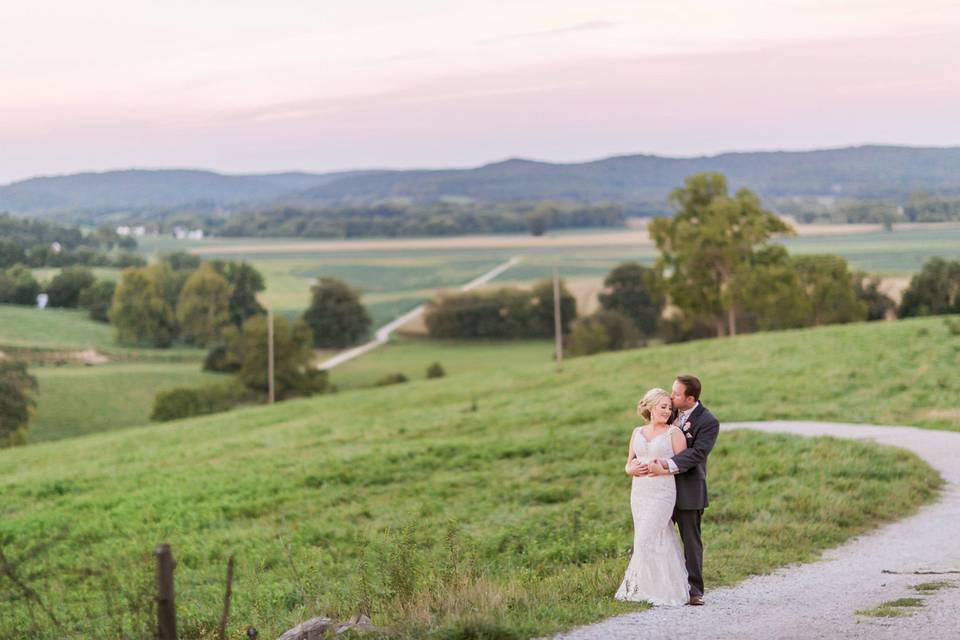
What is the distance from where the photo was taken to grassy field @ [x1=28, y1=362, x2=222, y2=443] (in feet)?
228

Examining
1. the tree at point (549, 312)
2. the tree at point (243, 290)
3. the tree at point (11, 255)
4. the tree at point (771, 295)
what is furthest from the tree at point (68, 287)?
the tree at point (771, 295)

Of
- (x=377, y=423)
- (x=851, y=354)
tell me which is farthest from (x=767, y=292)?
(x=377, y=423)

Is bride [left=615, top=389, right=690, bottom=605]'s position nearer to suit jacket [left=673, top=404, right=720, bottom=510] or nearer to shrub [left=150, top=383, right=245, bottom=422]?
suit jacket [left=673, top=404, right=720, bottom=510]

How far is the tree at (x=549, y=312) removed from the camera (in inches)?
3575

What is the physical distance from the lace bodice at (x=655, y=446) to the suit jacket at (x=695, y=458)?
99 millimetres

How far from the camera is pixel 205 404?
65.8 metres

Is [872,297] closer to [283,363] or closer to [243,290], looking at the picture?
[283,363]

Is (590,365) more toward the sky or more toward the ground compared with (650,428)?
more toward the ground

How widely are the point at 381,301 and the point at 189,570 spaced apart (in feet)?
288

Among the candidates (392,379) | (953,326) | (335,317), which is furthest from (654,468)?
(335,317)

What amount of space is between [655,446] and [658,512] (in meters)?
0.57

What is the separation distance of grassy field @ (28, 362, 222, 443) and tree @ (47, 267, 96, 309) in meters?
23.3

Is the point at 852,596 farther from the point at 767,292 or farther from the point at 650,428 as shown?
the point at 767,292

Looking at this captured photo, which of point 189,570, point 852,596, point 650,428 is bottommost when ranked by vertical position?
point 189,570
